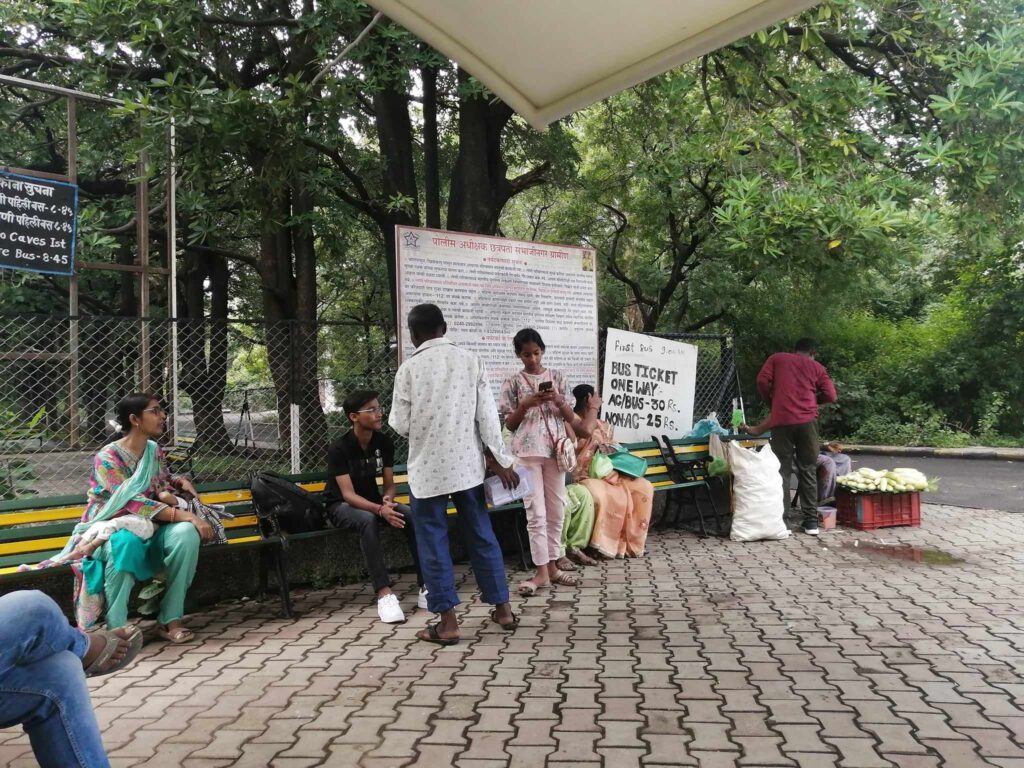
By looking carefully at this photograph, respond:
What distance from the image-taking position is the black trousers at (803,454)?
719 cm

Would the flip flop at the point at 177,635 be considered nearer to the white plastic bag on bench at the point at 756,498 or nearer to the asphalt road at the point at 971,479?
the white plastic bag on bench at the point at 756,498

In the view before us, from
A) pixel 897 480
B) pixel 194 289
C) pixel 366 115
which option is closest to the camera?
pixel 897 480

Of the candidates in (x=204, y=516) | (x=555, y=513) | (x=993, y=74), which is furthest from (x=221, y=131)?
(x=993, y=74)

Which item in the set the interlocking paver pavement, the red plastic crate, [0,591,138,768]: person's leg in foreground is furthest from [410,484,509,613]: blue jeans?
the red plastic crate

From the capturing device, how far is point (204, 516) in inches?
182

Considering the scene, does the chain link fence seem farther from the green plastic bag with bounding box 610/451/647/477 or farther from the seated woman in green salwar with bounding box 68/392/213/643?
the green plastic bag with bounding box 610/451/647/477

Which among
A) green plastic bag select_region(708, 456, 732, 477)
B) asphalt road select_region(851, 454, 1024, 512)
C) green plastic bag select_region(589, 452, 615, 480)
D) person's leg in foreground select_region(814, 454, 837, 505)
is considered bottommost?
asphalt road select_region(851, 454, 1024, 512)

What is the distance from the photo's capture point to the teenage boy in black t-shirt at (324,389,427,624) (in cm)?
484

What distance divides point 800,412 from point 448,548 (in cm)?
429

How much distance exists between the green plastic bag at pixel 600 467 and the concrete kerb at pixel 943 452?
32.7 ft

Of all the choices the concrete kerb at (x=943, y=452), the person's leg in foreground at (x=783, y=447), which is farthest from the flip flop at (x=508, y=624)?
the concrete kerb at (x=943, y=452)

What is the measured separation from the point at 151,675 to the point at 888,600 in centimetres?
428

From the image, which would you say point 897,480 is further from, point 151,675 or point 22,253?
point 22,253

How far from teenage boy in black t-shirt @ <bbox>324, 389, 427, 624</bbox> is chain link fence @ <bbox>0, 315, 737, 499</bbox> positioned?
0.61 m
